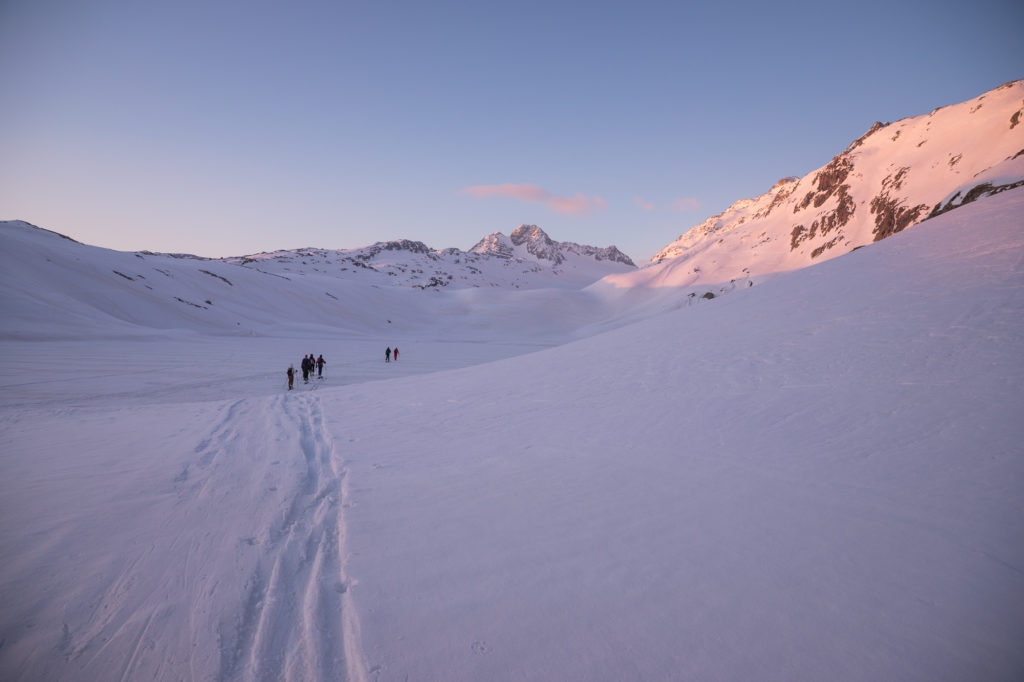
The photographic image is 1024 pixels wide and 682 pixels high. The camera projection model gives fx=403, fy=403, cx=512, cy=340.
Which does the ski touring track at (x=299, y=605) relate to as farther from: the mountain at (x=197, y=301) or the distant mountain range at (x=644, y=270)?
the distant mountain range at (x=644, y=270)

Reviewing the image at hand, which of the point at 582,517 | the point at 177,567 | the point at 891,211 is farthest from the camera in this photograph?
the point at 891,211

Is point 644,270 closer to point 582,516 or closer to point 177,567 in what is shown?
point 582,516

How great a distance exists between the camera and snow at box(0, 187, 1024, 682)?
3.17 meters

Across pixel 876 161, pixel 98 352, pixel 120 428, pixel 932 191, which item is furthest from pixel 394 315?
pixel 876 161

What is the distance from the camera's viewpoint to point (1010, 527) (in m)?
4.04

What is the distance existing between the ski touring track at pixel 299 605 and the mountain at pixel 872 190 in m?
52.4

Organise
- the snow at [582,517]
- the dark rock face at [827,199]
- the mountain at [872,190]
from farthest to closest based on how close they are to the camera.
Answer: the dark rock face at [827,199]
the mountain at [872,190]
the snow at [582,517]

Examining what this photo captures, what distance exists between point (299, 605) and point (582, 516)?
315cm

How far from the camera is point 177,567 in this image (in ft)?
14.3

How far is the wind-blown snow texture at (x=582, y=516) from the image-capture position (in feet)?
10.4

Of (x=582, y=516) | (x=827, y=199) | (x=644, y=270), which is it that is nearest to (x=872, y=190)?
(x=827, y=199)

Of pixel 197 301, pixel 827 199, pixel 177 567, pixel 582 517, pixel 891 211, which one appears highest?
pixel 827 199

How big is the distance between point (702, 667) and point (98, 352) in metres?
29.2

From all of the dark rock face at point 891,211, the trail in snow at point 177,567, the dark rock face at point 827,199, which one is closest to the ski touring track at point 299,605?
the trail in snow at point 177,567
